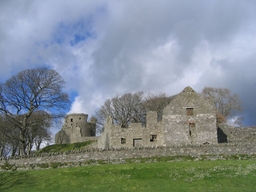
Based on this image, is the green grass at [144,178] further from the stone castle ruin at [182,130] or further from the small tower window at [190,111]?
the small tower window at [190,111]

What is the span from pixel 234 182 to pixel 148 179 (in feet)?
18.0

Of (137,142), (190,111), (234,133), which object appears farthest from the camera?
(137,142)

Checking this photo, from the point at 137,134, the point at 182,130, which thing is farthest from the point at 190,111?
the point at 137,134

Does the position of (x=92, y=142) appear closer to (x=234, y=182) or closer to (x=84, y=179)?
(x=84, y=179)

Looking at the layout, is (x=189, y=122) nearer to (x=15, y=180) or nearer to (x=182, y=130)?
(x=182, y=130)

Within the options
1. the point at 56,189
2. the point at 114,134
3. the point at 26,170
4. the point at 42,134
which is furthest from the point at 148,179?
the point at 42,134

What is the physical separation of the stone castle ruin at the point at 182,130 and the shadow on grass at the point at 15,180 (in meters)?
13.0

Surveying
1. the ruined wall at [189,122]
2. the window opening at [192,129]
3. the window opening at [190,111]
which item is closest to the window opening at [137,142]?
the ruined wall at [189,122]

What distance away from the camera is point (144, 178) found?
68.9ft

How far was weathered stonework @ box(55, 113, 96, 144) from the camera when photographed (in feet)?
198

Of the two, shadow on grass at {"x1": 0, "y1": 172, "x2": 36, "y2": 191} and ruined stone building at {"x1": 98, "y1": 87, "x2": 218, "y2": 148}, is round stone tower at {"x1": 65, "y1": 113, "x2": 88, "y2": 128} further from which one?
shadow on grass at {"x1": 0, "y1": 172, "x2": 36, "y2": 191}

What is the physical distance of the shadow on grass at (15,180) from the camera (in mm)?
22625

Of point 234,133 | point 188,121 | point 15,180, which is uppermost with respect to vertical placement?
point 188,121

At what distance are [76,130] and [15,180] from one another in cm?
3681
